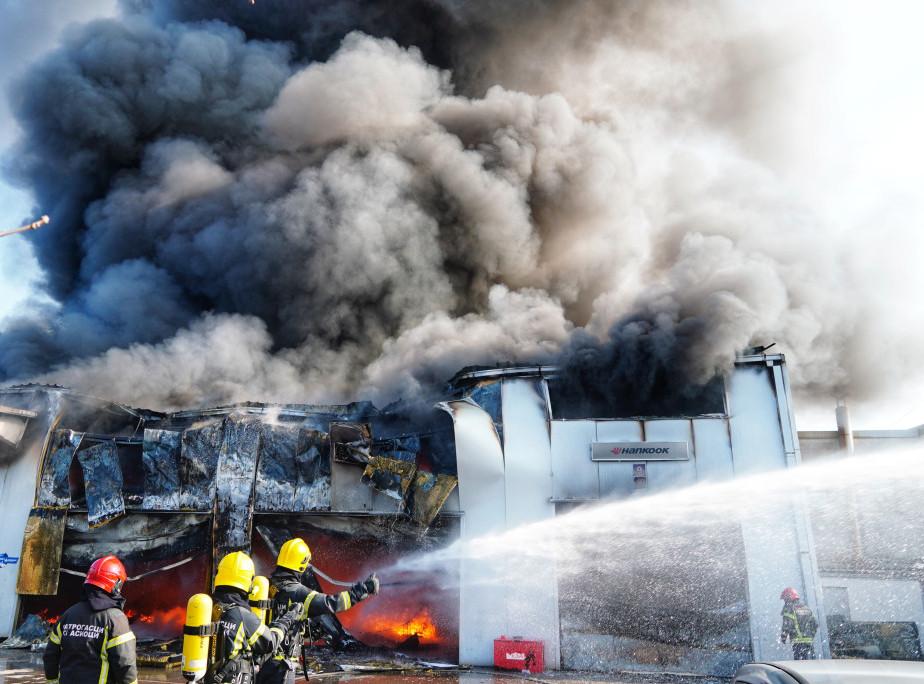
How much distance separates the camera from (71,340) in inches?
800

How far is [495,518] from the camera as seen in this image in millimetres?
11570

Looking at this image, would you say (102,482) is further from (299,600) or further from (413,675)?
(299,600)

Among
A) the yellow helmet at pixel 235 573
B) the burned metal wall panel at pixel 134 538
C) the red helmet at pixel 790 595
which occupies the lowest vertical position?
the red helmet at pixel 790 595

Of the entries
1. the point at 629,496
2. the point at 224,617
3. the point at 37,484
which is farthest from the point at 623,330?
the point at 37,484

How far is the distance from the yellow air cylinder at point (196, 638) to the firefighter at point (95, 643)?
1.67ft

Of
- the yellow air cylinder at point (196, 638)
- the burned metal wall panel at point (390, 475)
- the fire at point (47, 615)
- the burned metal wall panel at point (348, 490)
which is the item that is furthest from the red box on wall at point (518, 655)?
the fire at point (47, 615)

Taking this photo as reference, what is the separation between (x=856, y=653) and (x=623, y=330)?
23.1ft

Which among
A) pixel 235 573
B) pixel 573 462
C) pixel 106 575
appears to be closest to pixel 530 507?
pixel 573 462

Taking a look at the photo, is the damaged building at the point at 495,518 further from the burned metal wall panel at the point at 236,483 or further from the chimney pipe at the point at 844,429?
the chimney pipe at the point at 844,429

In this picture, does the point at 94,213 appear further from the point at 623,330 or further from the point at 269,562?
the point at 623,330

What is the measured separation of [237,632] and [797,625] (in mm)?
8039

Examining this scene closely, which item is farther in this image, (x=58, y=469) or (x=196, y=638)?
(x=58, y=469)

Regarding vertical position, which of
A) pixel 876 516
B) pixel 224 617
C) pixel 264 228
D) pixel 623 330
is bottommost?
pixel 224 617

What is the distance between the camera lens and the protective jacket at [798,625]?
898 cm
